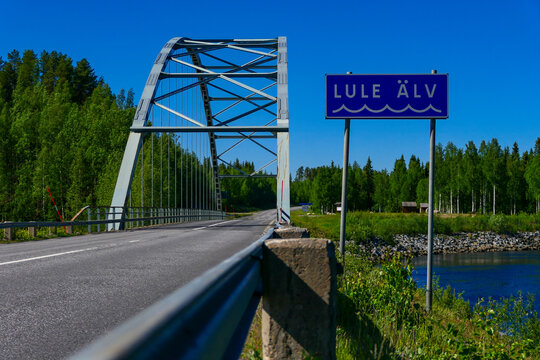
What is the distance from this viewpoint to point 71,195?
55.4 m

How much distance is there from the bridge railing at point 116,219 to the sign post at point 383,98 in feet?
32.4

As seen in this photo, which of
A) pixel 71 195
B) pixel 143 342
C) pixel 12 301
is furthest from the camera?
pixel 71 195

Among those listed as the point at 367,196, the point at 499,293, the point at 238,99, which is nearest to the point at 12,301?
the point at 499,293

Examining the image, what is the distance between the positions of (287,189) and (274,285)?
2047cm

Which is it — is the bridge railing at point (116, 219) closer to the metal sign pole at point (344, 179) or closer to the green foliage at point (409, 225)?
the metal sign pole at point (344, 179)

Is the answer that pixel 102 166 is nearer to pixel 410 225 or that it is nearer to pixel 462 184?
pixel 410 225

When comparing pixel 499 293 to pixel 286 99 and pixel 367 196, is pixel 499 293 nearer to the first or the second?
pixel 286 99

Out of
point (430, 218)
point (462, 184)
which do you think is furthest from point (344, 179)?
point (462, 184)

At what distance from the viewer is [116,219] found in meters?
22.4

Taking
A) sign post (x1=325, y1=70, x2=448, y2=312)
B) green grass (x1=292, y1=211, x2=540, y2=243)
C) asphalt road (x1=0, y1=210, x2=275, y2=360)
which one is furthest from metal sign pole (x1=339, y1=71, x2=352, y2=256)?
green grass (x1=292, y1=211, x2=540, y2=243)

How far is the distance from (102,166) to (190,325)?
60899 mm

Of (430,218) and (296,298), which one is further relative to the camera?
(430,218)

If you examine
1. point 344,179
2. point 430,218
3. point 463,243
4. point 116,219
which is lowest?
point 463,243

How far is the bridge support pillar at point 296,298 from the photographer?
2.59 meters
